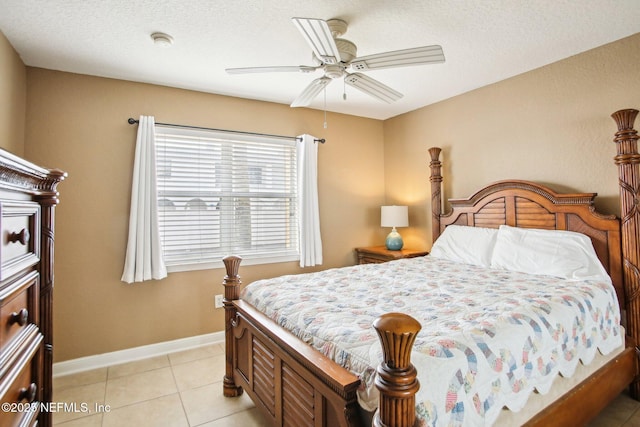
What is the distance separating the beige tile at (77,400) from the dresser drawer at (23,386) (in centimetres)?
123

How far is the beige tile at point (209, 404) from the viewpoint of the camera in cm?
206

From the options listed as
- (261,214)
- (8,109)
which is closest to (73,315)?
(8,109)

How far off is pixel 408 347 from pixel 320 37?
1501 mm

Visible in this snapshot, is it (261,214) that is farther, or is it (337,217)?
(337,217)

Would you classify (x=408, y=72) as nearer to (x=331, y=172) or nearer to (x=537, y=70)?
(x=537, y=70)

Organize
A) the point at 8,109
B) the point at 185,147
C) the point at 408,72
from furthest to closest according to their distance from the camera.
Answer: the point at 185,147, the point at 408,72, the point at 8,109

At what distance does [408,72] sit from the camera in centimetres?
291

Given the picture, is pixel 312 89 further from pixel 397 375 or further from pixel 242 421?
pixel 242 421

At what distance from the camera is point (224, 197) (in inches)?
133

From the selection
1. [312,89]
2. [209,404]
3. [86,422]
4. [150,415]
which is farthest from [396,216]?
[86,422]

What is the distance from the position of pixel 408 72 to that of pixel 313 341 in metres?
2.46

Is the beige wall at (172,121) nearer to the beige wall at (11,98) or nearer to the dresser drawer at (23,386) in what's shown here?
the beige wall at (11,98)

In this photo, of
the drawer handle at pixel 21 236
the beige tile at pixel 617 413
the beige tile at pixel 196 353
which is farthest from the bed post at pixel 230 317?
the beige tile at pixel 617 413

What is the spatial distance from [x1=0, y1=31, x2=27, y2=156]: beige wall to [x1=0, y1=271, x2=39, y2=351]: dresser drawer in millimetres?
1629
